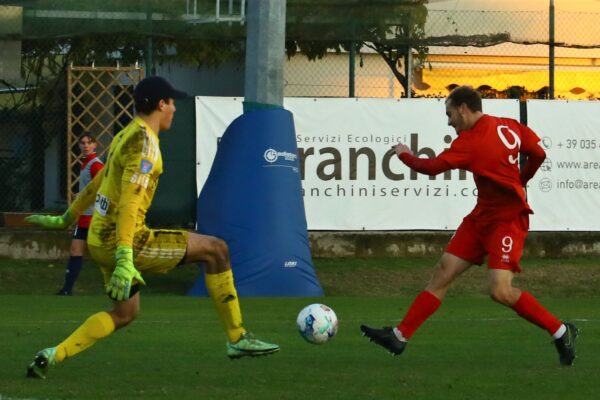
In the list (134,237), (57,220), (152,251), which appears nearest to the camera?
(134,237)

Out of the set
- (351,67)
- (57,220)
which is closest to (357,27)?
(351,67)

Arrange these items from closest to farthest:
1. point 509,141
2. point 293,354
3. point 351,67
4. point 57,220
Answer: point 57,220, point 509,141, point 293,354, point 351,67

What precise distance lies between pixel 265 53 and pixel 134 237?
987cm

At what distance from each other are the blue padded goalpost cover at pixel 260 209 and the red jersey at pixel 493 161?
25.9ft

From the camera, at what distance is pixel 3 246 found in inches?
842

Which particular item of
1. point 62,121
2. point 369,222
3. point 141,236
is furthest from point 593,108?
point 141,236

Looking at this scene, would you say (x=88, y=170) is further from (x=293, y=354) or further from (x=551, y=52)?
(x=551, y=52)

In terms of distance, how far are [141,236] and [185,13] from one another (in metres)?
13.3

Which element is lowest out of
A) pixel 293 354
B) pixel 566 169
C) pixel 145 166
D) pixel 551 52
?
pixel 293 354

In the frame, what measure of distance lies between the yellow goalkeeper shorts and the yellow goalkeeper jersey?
6 cm

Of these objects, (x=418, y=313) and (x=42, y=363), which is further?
(x=418, y=313)

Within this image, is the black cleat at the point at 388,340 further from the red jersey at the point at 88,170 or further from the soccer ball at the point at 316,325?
the red jersey at the point at 88,170

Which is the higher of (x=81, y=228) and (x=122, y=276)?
(x=122, y=276)

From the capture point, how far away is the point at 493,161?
419 inches
